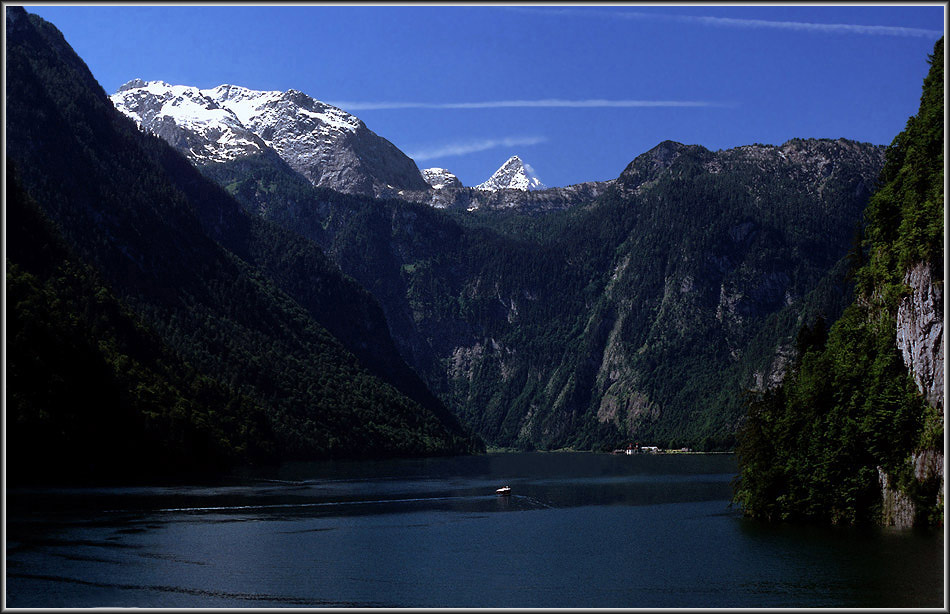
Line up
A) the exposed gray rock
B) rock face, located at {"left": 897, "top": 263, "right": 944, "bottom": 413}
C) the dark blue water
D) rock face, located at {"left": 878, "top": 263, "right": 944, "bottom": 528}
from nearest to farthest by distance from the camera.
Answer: the dark blue water → rock face, located at {"left": 878, "top": 263, "right": 944, "bottom": 528} → rock face, located at {"left": 897, "top": 263, "right": 944, "bottom": 413} → the exposed gray rock

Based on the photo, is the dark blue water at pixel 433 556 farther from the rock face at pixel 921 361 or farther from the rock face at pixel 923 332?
the rock face at pixel 923 332

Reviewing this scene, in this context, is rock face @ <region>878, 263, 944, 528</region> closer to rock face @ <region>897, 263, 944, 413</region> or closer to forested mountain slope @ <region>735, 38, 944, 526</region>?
rock face @ <region>897, 263, 944, 413</region>

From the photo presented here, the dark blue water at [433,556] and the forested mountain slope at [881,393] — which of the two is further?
the forested mountain slope at [881,393]

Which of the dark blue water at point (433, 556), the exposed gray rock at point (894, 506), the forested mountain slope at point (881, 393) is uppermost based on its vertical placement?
the forested mountain slope at point (881, 393)

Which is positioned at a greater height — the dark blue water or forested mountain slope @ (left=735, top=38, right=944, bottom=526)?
forested mountain slope @ (left=735, top=38, right=944, bottom=526)

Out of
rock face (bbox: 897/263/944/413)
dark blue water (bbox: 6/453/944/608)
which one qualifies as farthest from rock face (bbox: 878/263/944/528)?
dark blue water (bbox: 6/453/944/608)

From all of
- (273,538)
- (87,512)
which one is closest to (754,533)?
(273,538)

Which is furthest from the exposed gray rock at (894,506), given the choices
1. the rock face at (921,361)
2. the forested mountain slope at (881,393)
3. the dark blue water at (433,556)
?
the dark blue water at (433,556)
